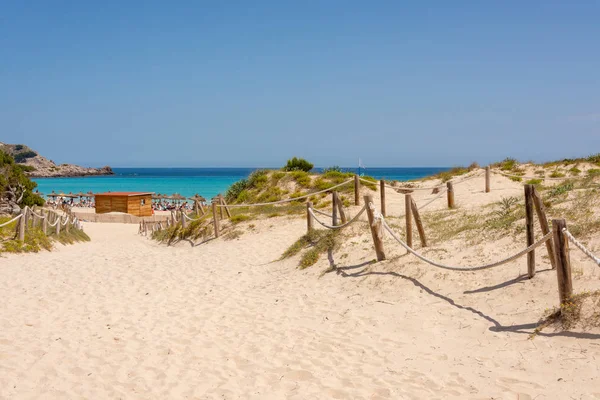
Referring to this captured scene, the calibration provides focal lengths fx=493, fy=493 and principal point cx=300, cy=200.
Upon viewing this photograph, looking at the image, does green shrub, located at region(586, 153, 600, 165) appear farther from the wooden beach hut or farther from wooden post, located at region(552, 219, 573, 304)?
the wooden beach hut

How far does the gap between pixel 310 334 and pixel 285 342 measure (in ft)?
1.31

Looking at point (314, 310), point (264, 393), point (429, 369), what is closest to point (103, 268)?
point (314, 310)

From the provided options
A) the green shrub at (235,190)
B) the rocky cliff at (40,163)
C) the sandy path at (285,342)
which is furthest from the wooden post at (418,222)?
the rocky cliff at (40,163)

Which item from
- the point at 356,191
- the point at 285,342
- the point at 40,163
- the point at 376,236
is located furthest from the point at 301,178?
the point at 40,163

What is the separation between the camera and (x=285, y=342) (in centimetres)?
599

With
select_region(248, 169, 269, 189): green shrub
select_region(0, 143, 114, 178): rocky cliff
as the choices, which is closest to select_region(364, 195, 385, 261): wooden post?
select_region(248, 169, 269, 189): green shrub

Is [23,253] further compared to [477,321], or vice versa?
[23,253]

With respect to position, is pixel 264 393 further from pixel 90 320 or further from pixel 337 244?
pixel 337 244

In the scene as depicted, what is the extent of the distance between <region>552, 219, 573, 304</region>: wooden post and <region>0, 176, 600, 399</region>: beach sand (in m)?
0.44

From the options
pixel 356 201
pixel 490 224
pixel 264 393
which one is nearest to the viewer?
pixel 264 393

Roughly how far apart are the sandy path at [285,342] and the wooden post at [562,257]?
1.61ft

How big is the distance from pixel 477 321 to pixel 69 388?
14.6 feet

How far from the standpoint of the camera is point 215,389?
4.69 m

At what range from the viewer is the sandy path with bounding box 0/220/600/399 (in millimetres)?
4570
